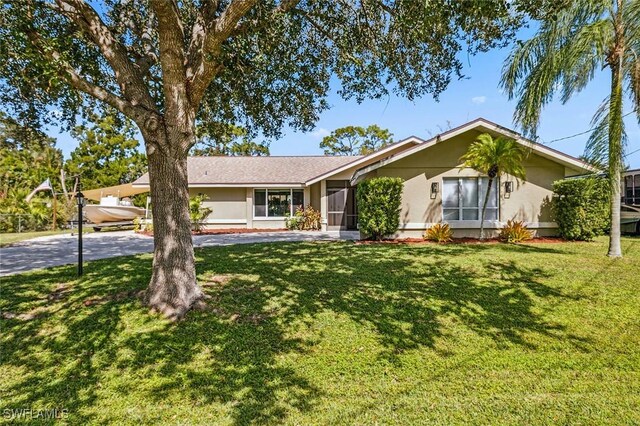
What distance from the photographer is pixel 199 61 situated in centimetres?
533

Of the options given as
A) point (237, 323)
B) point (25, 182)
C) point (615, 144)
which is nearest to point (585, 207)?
point (615, 144)

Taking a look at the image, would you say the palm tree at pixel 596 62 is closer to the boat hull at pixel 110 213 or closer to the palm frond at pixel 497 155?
the palm frond at pixel 497 155

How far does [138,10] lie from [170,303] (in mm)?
6665

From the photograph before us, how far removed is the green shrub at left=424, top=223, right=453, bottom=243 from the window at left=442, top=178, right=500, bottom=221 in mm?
823

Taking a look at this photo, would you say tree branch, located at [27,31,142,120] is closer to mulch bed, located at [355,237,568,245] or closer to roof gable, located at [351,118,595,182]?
mulch bed, located at [355,237,568,245]

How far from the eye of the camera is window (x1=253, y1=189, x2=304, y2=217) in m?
19.2

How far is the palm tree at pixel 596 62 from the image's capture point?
25.9 feet

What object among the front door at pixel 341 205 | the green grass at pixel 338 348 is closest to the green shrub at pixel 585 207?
the green grass at pixel 338 348

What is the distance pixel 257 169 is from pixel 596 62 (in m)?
16.3

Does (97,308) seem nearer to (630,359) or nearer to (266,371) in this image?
(266,371)

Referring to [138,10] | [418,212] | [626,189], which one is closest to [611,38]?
[418,212]

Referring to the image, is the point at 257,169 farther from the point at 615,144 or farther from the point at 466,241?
the point at 615,144

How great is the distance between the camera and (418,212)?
506 inches

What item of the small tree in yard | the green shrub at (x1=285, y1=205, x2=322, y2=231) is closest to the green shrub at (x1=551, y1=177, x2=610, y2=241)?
the small tree in yard
